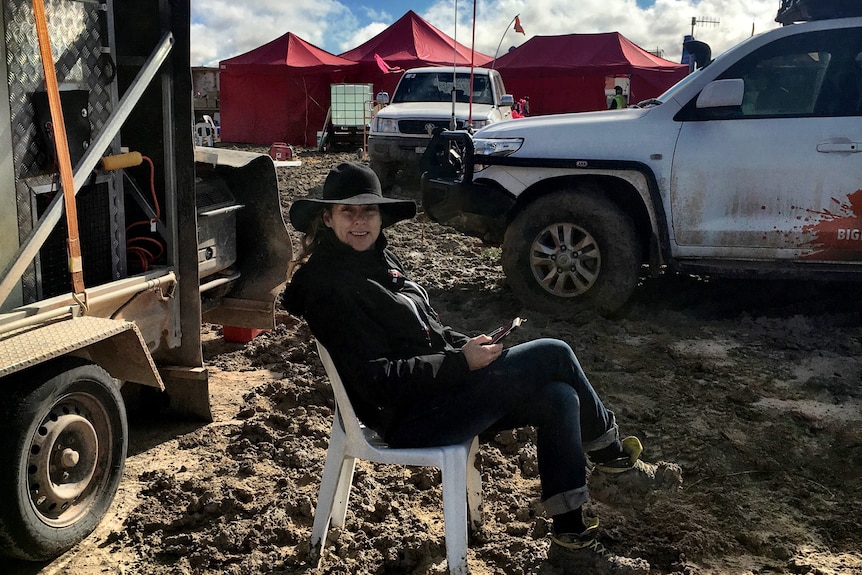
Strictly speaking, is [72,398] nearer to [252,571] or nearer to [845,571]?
[252,571]

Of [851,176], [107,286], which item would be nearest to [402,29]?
[851,176]

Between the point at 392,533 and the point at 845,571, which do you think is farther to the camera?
the point at 392,533

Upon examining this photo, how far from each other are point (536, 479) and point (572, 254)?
8.66 ft

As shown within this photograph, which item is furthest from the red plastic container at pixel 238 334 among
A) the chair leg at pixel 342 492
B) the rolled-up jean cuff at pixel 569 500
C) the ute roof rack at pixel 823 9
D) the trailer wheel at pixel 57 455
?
the ute roof rack at pixel 823 9

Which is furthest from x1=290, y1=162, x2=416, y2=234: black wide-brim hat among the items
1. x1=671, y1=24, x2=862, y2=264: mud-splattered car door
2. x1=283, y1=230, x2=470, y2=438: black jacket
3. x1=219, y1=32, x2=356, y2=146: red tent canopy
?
x1=219, y1=32, x2=356, y2=146: red tent canopy

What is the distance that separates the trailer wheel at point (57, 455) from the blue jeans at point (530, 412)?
120 centimetres

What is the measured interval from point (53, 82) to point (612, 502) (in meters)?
2.62

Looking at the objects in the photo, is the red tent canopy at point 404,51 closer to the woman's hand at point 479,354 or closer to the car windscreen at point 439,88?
the car windscreen at point 439,88

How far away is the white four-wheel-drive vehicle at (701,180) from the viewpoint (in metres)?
5.69

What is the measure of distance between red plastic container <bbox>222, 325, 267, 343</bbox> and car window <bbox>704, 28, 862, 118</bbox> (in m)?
3.68

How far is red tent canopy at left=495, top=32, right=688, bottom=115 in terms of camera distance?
23625mm

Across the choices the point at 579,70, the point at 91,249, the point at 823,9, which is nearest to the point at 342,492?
the point at 91,249

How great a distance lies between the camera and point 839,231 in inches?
223

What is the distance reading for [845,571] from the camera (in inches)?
119
